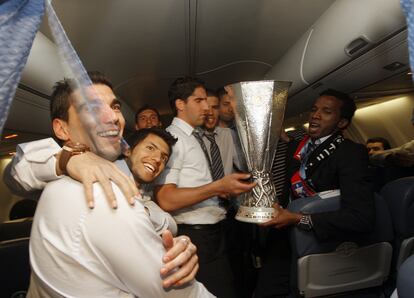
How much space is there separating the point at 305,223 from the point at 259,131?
0.65 m

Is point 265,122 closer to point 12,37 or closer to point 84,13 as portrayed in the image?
point 12,37

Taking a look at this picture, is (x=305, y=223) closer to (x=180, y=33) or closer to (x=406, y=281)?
(x=406, y=281)

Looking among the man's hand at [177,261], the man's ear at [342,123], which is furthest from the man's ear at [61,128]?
the man's ear at [342,123]

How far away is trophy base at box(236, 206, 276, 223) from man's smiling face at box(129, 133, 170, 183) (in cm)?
51

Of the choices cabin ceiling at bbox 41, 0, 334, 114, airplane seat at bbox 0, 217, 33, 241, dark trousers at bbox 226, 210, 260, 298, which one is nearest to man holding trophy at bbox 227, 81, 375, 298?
dark trousers at bbox 226, 210, 260, 298

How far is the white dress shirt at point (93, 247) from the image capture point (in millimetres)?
812

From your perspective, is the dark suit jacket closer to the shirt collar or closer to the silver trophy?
the silver trophy

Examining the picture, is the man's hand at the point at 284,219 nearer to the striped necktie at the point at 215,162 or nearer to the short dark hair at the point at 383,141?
the striped necktie at the point at 215,162

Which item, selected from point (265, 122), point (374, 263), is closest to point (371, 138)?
point (374, 263)

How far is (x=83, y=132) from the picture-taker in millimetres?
1013

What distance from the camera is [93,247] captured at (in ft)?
2.68

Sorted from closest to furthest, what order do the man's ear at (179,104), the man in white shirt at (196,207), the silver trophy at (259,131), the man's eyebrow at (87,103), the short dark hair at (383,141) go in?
the man's eyebrow at (87,103), the silver trophy at (259,131), the man in white shirt at (196,207), the man's ear at (179,104), the short dark hair at (383,141)

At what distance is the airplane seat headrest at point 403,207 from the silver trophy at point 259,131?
99 cm

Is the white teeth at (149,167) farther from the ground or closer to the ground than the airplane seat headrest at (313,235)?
farther from the ground
